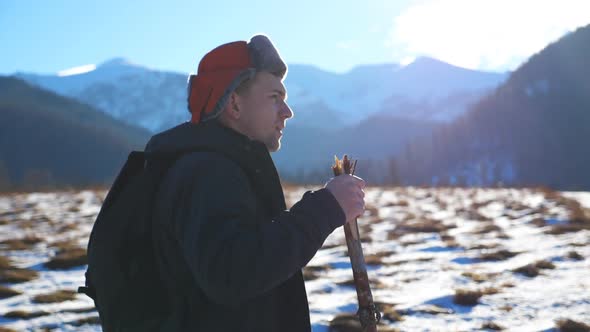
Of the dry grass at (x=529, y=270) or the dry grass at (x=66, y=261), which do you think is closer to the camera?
the dry grass at (x=529, y=270)

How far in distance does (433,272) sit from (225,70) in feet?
18.4

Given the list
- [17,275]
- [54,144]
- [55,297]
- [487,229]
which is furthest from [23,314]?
[54,144]

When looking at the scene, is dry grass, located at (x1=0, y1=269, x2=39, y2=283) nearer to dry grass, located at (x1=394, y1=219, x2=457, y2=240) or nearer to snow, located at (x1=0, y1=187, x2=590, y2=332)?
snow, located at (x1=0, y1=187, x2=590, y2=332)

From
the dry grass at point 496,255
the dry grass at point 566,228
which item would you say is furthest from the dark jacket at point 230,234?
the dry grass at point 566,228

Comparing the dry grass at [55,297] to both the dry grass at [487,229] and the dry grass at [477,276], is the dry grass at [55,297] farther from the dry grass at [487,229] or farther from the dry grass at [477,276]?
the dry grass at [487,229]

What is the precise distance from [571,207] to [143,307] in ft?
38.8

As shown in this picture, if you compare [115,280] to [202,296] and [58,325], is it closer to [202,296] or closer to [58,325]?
[202,296]

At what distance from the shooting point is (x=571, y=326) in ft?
13.4

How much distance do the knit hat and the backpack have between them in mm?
253

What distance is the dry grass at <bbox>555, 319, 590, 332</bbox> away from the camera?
4.06m

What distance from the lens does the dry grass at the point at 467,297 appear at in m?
5.18

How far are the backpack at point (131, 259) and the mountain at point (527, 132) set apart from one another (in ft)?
417

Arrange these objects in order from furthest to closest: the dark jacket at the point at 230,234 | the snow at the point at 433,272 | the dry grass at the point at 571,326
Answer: the snow at the point at 433,272, the dry grass at the point at 571,326, the dark jacket at the point at 230,234

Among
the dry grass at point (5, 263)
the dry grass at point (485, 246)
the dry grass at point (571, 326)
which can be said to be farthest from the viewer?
the dry grass at point (485, 246)
